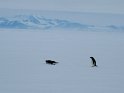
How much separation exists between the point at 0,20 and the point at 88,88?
9952 centimetres

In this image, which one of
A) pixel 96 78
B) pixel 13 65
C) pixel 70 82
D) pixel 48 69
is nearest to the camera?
pixel 70 82

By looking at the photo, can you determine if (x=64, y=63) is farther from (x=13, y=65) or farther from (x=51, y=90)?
(x=51, y=90)

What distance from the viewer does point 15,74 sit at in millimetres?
10555

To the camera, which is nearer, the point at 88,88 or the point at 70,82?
the point at 88,88

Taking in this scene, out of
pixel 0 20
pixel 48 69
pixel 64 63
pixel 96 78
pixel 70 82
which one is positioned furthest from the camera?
pixel 0 20

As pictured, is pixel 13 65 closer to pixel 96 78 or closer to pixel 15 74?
pixel 15 74

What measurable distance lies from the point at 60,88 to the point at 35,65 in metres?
3.94

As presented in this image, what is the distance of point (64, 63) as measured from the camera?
13.5m

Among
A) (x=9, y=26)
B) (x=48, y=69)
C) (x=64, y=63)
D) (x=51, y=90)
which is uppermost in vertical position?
(x=9, y=26)

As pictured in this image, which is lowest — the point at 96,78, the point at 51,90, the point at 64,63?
the point at 51,90

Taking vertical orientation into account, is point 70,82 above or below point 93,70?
below

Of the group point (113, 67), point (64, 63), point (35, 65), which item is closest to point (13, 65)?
point (35, 65)

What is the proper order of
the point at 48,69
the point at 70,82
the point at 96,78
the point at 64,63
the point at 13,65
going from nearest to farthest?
the point at 70,82 → the point at 96,78 → the point at 48,69 → the point at 13,65 → the point at 64,63

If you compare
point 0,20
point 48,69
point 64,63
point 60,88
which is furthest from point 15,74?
point 0,20
